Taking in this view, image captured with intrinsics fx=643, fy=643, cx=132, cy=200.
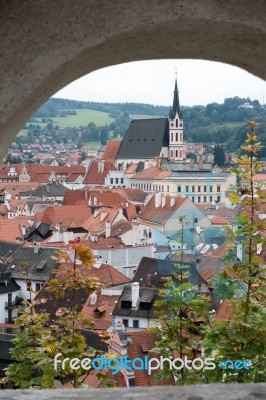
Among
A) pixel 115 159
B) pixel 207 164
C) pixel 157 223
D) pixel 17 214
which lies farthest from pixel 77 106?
pixel 157 223

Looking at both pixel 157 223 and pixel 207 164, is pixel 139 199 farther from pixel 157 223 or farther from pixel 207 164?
pixel 157 223

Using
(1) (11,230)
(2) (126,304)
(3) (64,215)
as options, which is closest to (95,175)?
(3) (64,215)

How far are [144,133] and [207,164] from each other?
16.4 m

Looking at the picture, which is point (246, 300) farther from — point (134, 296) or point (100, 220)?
point (100, 220)

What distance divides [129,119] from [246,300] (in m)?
161

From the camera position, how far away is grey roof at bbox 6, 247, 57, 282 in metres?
30.7

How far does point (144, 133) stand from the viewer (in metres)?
89.2

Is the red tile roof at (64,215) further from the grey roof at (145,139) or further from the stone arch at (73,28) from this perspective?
the stone arch at (73,28)

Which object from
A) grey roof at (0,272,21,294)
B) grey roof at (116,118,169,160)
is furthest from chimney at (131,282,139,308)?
grey roof at (116,118,169,160)

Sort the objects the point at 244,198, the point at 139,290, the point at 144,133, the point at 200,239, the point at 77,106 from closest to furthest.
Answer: the point at 244,198
the point at 139,290
the point at 200,239
the point at 144,133
the point at 77,106

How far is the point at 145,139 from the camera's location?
88.6 meters

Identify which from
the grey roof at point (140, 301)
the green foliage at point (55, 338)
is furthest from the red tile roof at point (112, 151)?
the green foliage at point (55, 338)

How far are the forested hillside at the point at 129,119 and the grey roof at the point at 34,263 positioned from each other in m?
64.7

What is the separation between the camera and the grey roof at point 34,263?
101 ft
